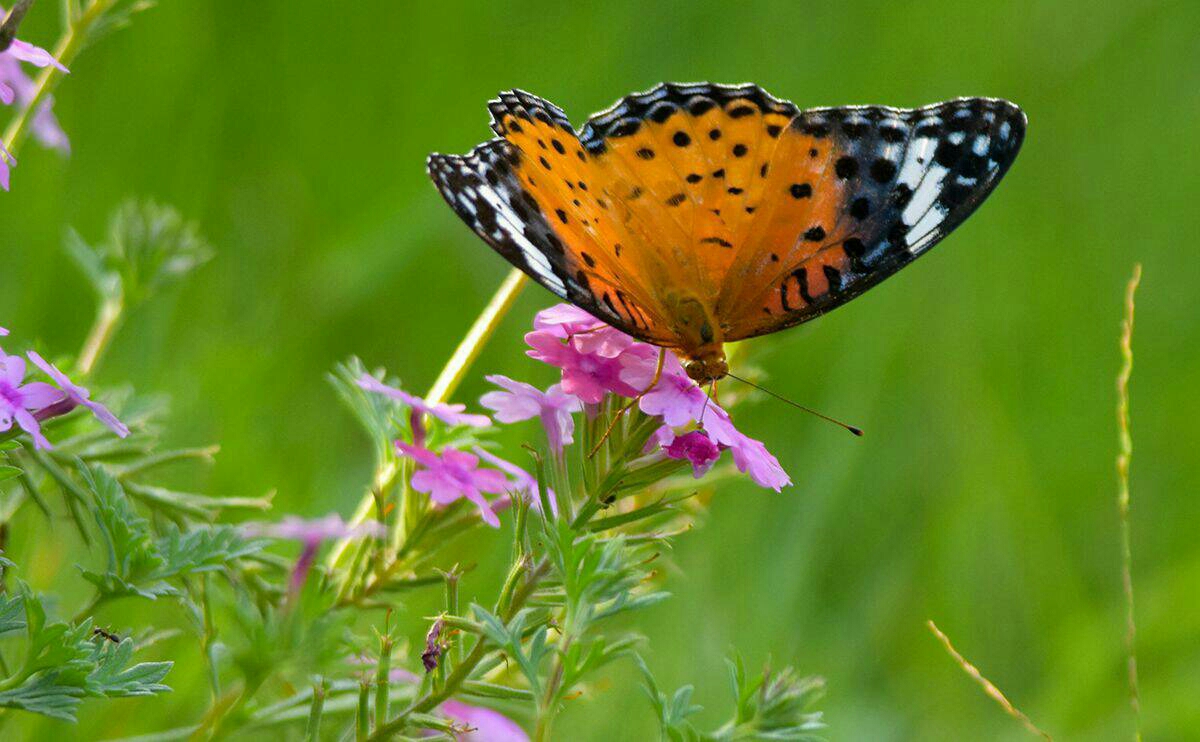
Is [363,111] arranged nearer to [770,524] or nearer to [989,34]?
[770,524]

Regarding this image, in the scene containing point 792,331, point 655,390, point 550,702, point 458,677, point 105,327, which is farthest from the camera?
point 792,331

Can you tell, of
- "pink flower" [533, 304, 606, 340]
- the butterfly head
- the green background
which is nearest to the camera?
"pink flower" [533, 304, 606, 340]

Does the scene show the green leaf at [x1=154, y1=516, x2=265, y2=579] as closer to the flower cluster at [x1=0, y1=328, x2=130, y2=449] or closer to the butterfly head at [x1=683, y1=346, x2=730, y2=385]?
the flower cluster at [x1=0, y1=328, x2=130, y2=449]

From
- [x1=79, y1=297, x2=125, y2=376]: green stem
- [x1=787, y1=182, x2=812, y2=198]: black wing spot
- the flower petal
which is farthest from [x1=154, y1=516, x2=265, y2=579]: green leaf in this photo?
[x1=787, y1=182, x2=812, y2=198]: black wing spot

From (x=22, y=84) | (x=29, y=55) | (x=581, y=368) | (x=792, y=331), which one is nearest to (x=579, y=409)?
(x=581, y=368)

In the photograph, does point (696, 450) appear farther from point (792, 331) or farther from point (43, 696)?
point (792, 331)

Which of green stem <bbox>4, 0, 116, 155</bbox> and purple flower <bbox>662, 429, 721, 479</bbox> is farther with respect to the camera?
green stem <bbox>4, 0, 116, 155</bbox>
